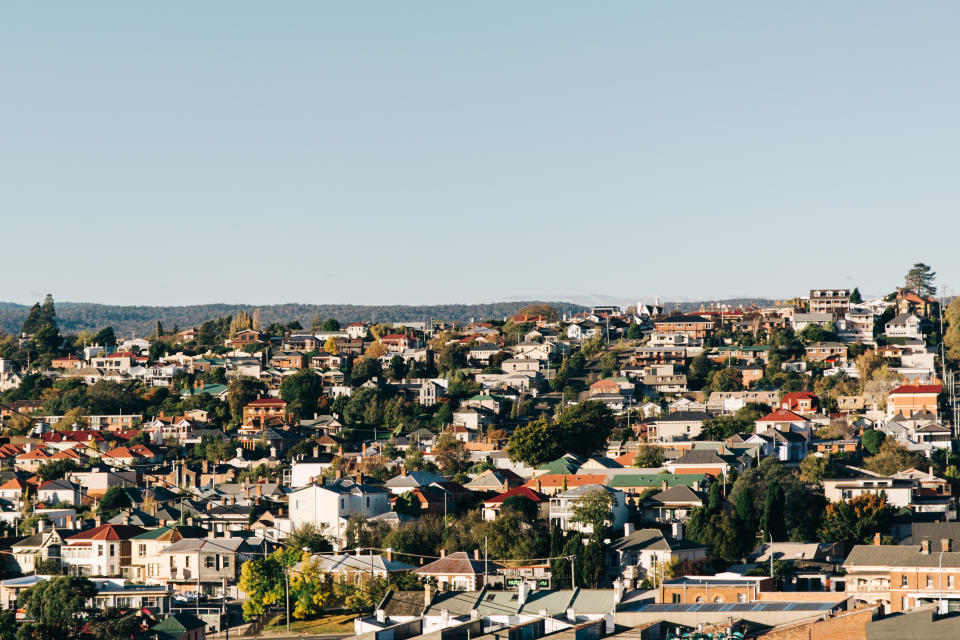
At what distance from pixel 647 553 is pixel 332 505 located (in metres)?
16.8

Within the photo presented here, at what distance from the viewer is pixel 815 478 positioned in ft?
273

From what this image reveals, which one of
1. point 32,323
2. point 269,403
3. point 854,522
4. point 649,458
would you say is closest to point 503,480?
point 649,458

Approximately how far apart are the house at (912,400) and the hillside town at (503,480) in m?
0.21

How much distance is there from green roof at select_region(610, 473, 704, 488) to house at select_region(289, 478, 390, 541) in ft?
36.5

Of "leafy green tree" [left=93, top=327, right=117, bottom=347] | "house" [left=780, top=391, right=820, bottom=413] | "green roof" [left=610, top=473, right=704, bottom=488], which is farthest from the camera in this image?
"leafy green tree" [left=93, top=327, right=117, bottom=347]

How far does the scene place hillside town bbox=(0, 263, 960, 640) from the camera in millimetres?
61562

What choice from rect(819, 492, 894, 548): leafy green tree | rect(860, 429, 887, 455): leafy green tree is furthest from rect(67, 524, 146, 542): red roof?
rect(860, 429, 887, 455): leafy green tree

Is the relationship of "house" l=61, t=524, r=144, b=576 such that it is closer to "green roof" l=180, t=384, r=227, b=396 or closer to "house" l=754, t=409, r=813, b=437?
"house" l=754, t=409, r=813, b=437

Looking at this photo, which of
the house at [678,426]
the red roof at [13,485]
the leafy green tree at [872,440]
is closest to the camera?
the leafy green tree at [872,440]

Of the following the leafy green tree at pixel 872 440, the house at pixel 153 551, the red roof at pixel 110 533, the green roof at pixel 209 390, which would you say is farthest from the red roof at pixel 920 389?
the green roof at pixel 209 390

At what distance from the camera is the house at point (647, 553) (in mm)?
69438

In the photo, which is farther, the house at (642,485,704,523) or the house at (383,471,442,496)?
the house at (383,471,442,496)

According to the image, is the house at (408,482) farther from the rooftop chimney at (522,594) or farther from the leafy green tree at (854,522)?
the rooftop chimney at (522,594)

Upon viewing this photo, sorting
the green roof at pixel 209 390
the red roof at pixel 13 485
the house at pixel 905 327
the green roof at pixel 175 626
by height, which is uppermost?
the house at pixel 905 327
